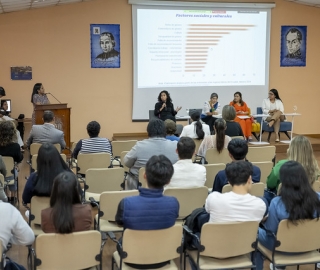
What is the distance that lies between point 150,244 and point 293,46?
941 cm

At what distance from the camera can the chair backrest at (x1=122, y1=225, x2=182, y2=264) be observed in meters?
2.96

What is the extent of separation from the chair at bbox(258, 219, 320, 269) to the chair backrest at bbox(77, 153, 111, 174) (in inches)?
104

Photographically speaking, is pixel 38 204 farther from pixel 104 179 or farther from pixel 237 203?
pixel 237 203

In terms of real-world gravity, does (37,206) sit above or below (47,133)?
below

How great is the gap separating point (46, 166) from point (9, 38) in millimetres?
6794

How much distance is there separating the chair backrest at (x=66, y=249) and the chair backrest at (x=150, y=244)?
0.68 ft

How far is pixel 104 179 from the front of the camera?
4.65 meters

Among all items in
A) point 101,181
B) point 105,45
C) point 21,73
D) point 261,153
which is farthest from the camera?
point 105,45

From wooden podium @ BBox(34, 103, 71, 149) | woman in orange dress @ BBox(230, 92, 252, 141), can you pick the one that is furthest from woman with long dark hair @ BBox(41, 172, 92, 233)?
woman in orange dress @ BBox(230, 92, 252, 141)

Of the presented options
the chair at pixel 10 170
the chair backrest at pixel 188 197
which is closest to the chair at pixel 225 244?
the chair backrest at pixel 188 197

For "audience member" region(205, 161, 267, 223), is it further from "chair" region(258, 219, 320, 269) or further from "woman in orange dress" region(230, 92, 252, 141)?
"woman in orange dress" region(230, 92, 252, 141)

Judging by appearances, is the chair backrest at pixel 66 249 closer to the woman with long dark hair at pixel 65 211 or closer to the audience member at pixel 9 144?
the woman with long dark hair at pixel 65 211

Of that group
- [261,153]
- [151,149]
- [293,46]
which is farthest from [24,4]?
[293,46]

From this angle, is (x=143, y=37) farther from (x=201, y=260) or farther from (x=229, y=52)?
(x=201, y=260)
